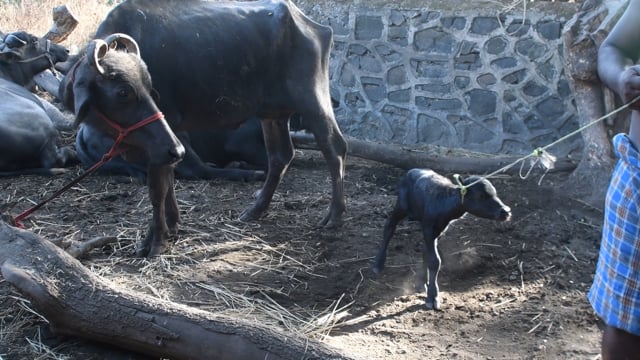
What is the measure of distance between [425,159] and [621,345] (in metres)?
4.71

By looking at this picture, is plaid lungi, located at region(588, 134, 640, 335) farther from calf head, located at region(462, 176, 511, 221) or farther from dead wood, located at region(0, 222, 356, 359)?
calf head, located at region(462, 176, 511, 221)

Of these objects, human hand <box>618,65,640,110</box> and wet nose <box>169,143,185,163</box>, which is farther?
wet nose <box>169,143,185,163</box>

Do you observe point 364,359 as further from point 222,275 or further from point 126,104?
point 126,104

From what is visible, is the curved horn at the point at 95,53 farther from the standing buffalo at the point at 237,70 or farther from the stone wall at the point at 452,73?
the stone wall at the point at 452,73

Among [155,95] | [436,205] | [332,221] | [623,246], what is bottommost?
[332,221]

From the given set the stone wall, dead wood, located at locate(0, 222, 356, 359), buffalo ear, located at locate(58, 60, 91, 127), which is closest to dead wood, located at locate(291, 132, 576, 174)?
the stone wall

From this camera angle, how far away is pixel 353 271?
4.89 metres

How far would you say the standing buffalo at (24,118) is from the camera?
7.43 m

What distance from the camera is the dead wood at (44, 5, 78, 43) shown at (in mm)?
10535

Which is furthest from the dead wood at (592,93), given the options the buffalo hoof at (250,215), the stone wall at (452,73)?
the buffalo hoof at (250,215)

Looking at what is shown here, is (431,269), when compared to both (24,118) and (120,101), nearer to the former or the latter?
(120,101)

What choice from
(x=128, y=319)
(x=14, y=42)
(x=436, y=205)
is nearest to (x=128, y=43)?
(x=128, y=319)

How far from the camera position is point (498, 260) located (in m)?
5.06

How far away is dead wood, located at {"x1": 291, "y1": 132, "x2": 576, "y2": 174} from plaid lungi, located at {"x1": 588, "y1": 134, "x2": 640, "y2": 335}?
437 cm
